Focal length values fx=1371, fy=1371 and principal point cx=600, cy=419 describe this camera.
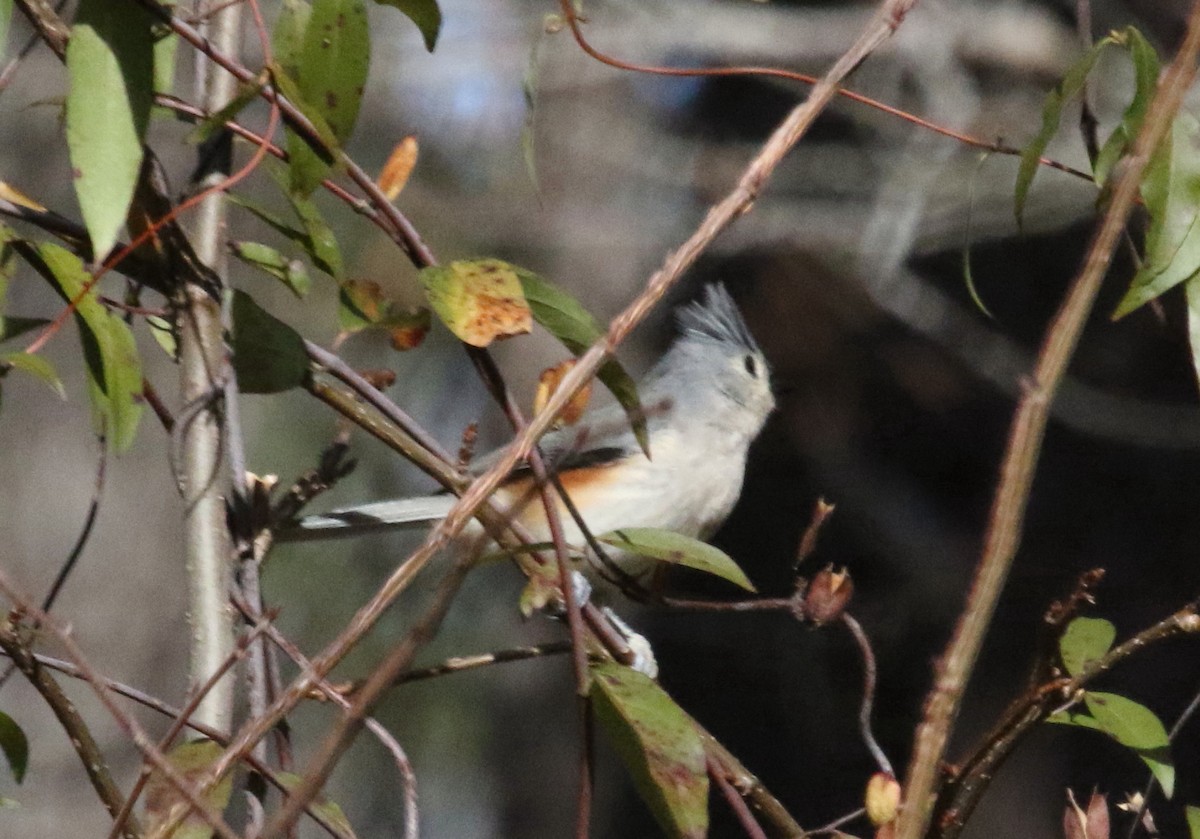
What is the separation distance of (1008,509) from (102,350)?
648 mm

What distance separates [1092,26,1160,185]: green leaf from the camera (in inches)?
42.4

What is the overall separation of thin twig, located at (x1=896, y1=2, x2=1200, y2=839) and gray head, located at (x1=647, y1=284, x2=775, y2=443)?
2.08 metres

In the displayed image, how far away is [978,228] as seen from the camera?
3842mm

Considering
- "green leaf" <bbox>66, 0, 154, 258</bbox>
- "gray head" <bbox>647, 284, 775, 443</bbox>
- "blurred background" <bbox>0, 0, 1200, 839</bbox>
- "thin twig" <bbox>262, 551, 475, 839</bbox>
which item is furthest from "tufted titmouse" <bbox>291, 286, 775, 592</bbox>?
"thin twig" <bbox>262, 551, 475, 839</bbox>

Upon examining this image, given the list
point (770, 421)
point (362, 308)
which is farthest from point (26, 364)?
point (770, 421)

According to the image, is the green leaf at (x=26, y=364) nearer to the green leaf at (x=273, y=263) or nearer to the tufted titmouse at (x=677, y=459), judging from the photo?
the green leaf at (x=273, y=263)

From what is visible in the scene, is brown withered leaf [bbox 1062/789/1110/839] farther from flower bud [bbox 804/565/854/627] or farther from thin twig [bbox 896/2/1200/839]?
thin twig [bbox 896/2/1200/839]

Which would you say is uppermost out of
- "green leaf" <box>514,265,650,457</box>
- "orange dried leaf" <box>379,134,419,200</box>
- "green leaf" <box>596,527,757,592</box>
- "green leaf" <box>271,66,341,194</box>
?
"green leaf" <box>271,66,341,194</box>

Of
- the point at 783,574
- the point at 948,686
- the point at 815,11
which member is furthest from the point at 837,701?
the point at 948,686

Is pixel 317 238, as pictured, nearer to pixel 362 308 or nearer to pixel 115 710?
pixel 362 308

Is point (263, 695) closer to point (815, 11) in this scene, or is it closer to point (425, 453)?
point (425, 453)

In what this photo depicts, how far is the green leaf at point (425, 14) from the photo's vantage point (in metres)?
1.05

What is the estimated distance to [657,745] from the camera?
93 centimetres

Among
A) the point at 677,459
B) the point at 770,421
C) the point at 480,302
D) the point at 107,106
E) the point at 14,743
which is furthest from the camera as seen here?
the point at 770,421
